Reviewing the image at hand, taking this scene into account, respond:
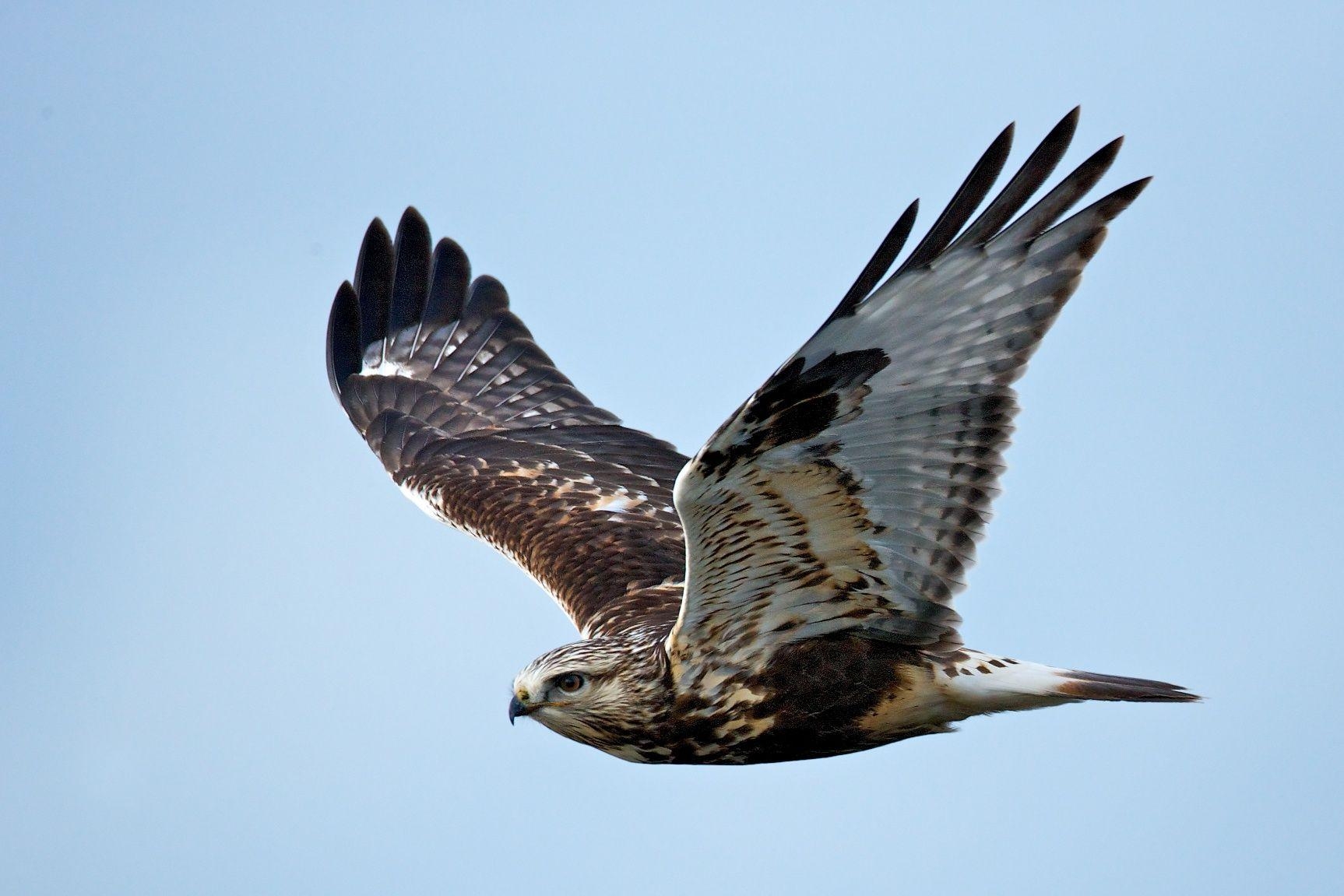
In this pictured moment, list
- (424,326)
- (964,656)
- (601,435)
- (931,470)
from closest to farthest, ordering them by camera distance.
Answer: (931,470)
(964,656)
(601,435)
(424,326)

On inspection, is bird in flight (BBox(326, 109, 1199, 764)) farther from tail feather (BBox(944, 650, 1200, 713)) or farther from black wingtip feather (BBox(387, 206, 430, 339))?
black wingtip feather (BBox(387, 206, 430, 339))

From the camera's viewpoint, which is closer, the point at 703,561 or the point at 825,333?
the point at 825,333

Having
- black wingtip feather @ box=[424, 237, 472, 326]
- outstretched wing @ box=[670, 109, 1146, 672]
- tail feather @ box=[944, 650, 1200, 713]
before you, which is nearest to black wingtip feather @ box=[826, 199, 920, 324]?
outstretched wing @ box=[670, 109, 1146, 672]

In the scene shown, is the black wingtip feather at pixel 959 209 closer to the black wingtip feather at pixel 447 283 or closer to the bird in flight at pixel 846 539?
the bird in flight at pixel 846 539

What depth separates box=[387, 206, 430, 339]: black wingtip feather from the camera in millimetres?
11031

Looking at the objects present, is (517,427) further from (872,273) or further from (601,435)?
(872,273)

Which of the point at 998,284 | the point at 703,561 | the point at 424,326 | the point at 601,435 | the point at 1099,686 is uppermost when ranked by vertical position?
the point at 424,326

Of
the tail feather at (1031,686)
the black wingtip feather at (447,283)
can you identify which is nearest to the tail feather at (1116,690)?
the tail feather at (1031,686)

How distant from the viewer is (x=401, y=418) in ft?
34.2

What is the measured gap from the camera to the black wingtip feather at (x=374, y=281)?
10.9m

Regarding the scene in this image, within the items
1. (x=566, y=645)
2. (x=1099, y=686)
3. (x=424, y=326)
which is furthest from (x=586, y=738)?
(x=424, y=326)

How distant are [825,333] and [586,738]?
2.18 metres

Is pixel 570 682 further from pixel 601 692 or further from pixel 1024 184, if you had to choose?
pixel 1024 184

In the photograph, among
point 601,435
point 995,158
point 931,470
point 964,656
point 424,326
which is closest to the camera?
point 995,158
